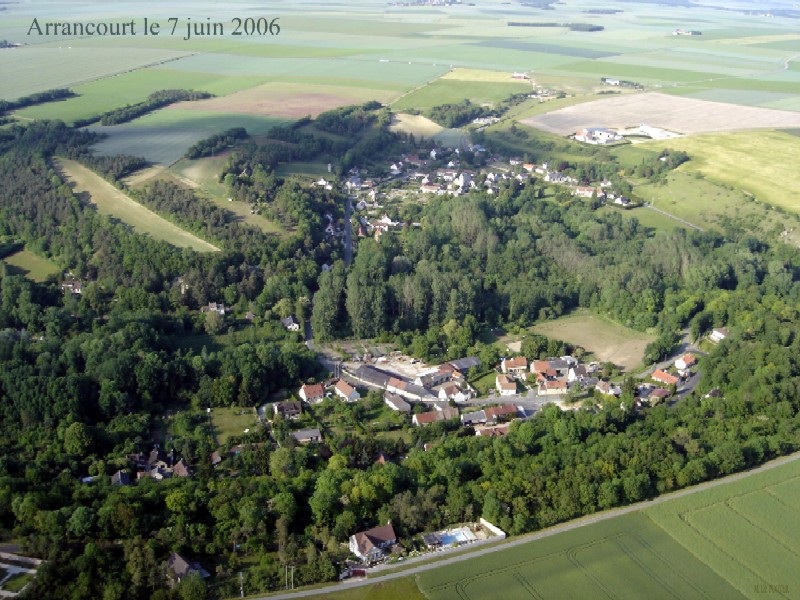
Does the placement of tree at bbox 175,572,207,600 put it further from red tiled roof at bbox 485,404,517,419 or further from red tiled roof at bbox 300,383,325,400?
red tiled roof at bbox 485,404,517,419

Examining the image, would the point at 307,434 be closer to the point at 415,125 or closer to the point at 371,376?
the point at 371,376

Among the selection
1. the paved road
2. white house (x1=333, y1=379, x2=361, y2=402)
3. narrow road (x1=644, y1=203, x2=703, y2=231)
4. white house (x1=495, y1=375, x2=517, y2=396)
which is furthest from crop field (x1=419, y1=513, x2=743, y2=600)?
narrow road (x1=644, y1=203, x2=703, y2=231)

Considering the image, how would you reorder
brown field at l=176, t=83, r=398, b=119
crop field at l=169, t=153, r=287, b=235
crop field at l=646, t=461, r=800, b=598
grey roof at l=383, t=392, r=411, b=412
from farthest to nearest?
brown field at l=176, t=83, r=398, b=119 → crop field at l=169, t=153, r=287, b=235 → grey roof at l=383, t=392, r=411, b=412 → crop field at l=646, t=461, r=800, b=598

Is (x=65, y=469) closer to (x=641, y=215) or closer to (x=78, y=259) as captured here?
(x=78, y=259)

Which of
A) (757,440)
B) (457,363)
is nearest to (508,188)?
(457,363)

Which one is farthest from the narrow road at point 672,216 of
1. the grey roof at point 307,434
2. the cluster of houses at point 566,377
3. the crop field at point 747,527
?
the grey roof at point 307,434

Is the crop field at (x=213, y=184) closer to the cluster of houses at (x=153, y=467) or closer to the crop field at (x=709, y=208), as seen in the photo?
the cluster of houses at (x=153, y=467)
